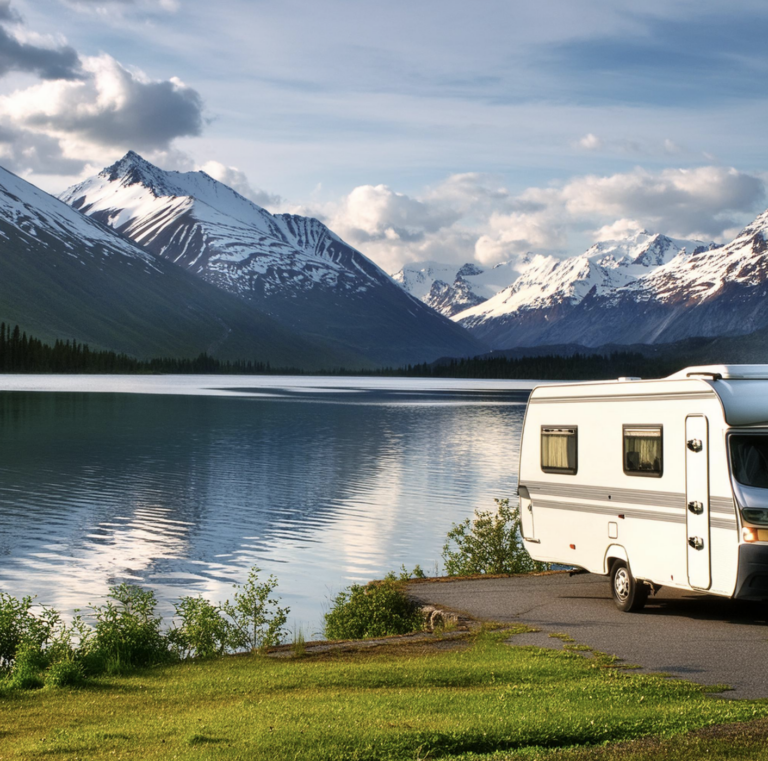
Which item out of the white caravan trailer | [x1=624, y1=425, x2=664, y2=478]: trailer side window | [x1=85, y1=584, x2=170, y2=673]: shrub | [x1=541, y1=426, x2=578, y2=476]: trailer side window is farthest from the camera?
[x1=541, y1=426, x2=578, y2=476]: trailer side window

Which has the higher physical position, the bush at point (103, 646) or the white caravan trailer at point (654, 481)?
the white caravan trailer at point (654, 481)

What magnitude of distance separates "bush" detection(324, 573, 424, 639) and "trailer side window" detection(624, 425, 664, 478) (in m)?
5.28

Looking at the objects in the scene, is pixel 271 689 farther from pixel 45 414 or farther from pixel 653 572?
pixel 45 414

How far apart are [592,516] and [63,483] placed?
37.6 metres

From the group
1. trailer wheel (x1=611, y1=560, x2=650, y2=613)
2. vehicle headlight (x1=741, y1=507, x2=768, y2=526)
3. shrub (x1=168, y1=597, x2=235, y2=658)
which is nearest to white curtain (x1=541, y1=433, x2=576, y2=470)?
trailer wheel (x1=611, y1=560, x2=650, y2=613)

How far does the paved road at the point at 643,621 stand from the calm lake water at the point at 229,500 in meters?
5.25

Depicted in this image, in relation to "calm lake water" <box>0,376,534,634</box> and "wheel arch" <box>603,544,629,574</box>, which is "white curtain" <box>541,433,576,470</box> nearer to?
→ "wheel arch" <box>603,544,629,574</box>

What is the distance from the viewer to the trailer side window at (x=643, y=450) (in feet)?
59.9

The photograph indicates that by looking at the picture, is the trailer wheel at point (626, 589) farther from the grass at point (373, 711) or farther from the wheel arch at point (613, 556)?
the grass at point (373, 711)

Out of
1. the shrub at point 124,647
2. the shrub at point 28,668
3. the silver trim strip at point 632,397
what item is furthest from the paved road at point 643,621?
the shrub at point 28,668

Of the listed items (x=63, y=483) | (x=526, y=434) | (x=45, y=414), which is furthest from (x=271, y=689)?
(x=45, y=414)

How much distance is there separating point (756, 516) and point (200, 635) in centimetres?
997

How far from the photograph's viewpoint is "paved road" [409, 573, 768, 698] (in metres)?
14.6

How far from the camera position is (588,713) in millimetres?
11805
